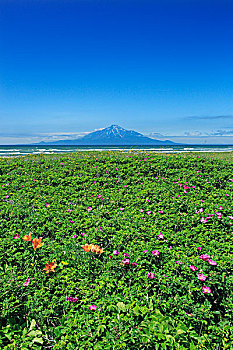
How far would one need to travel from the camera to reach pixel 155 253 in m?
3.33

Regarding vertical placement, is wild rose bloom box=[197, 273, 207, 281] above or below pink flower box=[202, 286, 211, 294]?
above

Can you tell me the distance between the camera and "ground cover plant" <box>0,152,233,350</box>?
216 cm

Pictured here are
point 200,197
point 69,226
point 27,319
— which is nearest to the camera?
point 27,319

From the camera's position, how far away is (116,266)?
10.3 ft

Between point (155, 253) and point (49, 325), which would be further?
point (155, 253)

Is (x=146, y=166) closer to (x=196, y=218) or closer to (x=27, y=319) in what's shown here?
(x=196, y=218)

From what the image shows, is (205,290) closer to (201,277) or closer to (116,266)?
(201,277)

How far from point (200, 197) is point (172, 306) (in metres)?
3.64

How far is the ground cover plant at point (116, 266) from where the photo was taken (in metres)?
2.16

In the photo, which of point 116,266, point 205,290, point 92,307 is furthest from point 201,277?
point 92,307

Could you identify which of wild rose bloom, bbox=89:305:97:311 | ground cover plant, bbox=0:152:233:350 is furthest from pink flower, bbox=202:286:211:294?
wild rose bloom, bbox=89:305:97:311

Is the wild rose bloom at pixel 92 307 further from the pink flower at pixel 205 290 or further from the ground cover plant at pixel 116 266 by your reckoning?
the pink flower at pixel 205 290

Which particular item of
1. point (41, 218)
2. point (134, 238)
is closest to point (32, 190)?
point (41, 218)

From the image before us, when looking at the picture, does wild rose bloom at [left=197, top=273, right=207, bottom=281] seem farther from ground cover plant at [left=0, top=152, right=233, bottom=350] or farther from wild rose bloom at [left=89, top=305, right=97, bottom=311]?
wild rose bloom at [left=89, top=305, right=97, bottom=311]
